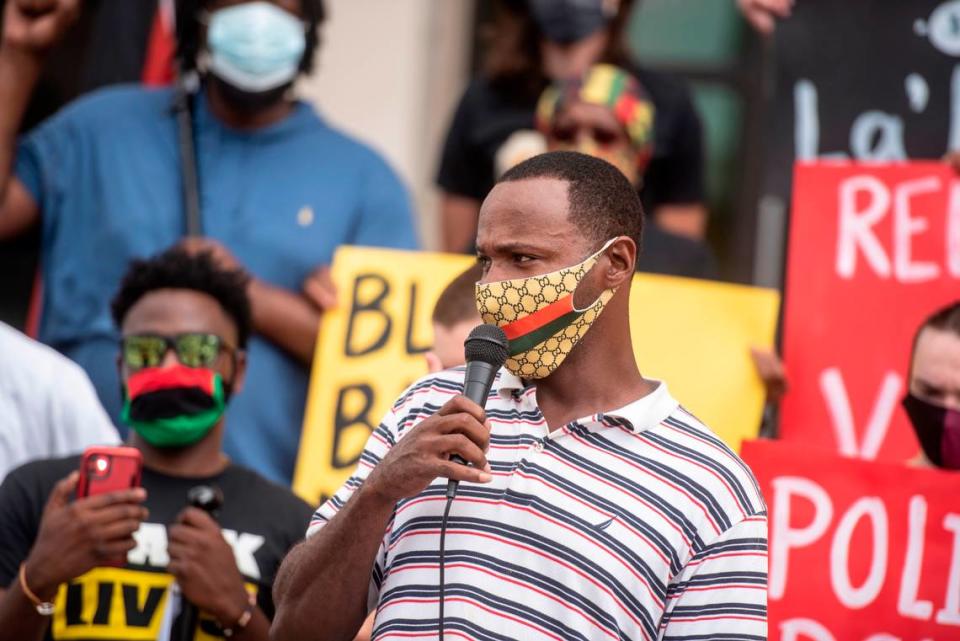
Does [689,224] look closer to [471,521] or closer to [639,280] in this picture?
[639,280]

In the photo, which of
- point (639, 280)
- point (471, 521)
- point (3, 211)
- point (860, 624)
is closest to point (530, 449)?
point (471, 521)

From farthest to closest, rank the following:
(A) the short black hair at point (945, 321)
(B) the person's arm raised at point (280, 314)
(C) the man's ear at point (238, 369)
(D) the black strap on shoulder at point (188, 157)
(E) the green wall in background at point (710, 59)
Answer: (E) the green wall in background at point (710, 59), (D) the black strap on shoulder at point (188, 157), (B) the person's arm raised at point (280, 314), (C) the man's ear at point (238, 369), (A) the short black hair at point (945, 321)

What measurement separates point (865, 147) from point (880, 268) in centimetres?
55

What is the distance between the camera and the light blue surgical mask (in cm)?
568

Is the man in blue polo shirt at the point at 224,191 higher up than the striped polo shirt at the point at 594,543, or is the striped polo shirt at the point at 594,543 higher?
the man in blue polo shirt at the point at 224,191

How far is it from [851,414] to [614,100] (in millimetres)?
1354

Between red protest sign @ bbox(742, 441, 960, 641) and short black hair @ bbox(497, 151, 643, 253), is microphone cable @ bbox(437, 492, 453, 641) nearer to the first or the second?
short black hair @ bbox(497, 151, 643, 253)

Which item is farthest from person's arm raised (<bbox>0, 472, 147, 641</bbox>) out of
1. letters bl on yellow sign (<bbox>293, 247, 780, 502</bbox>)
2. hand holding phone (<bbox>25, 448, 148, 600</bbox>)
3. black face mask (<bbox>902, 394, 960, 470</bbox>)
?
black face mask (<bbox>902, 394, 960, 470</bbox>)

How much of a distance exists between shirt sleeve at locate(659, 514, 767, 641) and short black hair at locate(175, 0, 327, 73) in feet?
11.3

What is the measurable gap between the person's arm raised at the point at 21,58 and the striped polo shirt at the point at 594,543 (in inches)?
119

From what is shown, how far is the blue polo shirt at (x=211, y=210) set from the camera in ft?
17.7

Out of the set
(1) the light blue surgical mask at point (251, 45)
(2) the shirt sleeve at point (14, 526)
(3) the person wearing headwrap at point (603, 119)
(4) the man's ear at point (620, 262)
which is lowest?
(2) the shirt sleeve at point (14, 526)

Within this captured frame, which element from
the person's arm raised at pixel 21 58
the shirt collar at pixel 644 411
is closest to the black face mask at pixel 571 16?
the person's arm raised at pixel 21 58

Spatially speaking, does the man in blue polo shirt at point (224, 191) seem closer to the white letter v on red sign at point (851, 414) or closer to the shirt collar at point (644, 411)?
the white letter v on red sign at point (851, 414)
